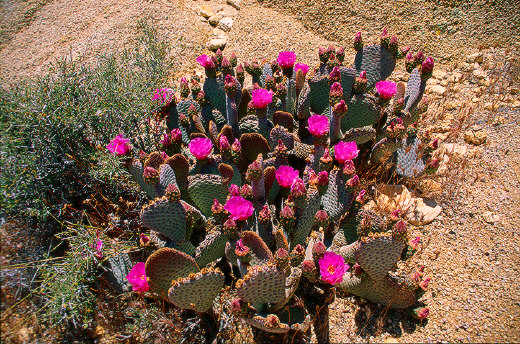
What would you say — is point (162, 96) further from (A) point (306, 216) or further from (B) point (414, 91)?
(B) point (414, 91)

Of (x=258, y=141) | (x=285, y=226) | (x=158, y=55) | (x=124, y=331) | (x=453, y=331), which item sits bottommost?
(x=124, y=331)

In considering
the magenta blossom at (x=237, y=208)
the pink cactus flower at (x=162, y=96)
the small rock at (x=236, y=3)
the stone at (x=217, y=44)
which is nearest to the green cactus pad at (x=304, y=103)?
the pink cactus flower at (x=162, y=96)

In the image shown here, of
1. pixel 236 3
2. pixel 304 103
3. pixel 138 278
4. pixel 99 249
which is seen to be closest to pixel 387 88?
pixel 304 103

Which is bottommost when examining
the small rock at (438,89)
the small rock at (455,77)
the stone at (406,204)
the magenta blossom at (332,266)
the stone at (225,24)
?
the stone at (406,204)

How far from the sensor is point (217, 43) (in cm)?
417

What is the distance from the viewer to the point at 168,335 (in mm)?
2111

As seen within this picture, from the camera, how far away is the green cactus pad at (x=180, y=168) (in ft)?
7.49

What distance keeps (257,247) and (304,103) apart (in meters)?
1.32

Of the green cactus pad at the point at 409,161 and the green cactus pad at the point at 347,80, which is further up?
the green cactus pad at the point at 347,80

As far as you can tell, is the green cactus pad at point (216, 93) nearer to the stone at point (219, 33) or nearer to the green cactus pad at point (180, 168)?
the green cactus pad at point (180, 168)

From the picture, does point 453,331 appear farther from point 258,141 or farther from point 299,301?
point 258,141

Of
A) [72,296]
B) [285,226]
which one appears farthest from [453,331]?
[72,296]

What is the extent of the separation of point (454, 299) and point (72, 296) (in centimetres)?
226

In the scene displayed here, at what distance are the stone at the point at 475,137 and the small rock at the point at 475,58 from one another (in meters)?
0.97
